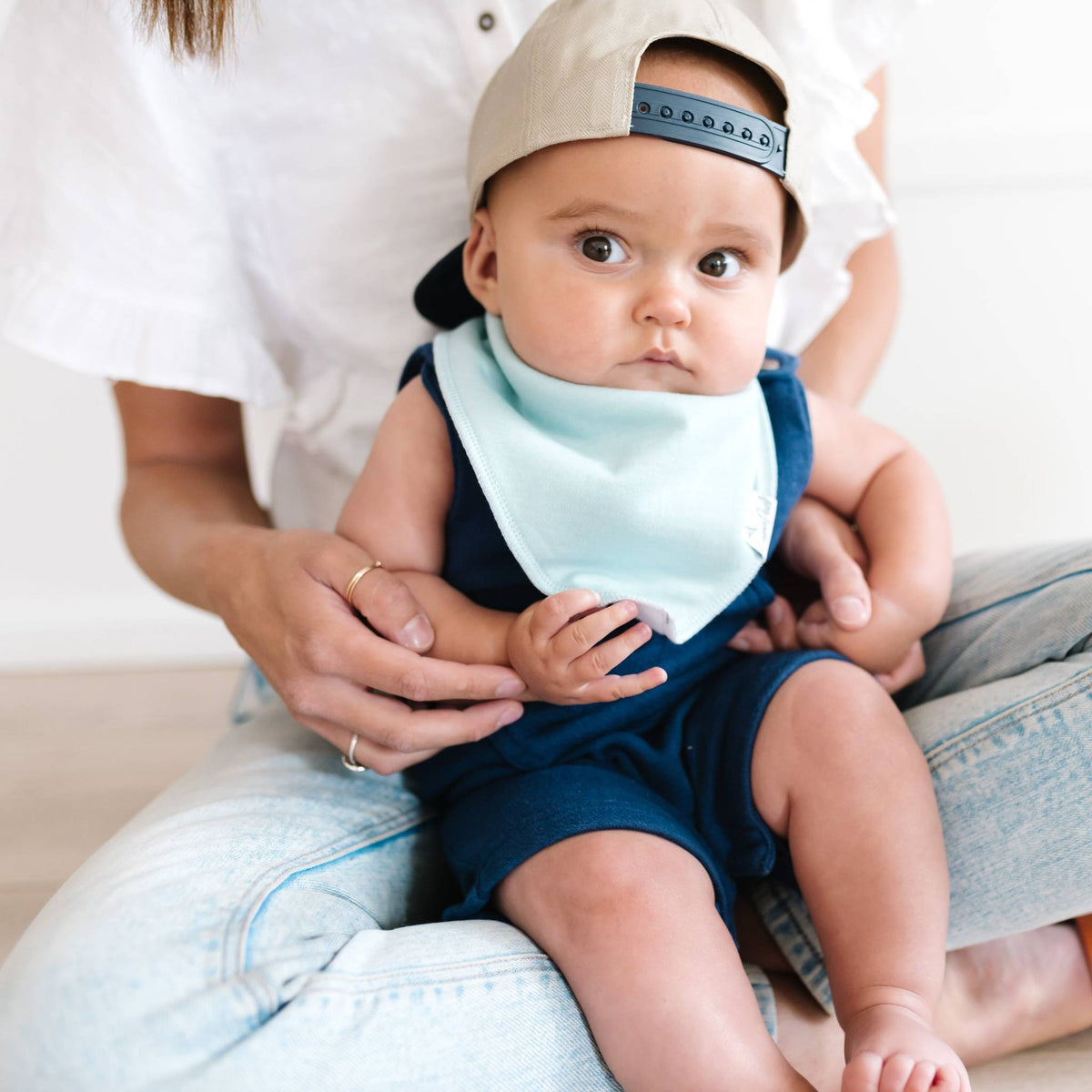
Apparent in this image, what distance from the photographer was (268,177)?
0.98m

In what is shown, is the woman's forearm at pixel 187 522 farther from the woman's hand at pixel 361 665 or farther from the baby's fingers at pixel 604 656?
the baby's fingers at pixel 604 656

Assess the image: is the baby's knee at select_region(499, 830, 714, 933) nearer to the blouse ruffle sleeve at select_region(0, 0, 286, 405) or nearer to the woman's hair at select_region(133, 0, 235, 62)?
the blouse ruffle sleeve at select_region(0, 0, 286, 405)

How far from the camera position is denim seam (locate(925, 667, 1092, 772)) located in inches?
30.0

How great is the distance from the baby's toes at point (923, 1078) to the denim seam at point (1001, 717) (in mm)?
247

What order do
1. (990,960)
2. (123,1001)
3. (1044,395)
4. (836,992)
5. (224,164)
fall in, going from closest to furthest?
(123,1001)
(836,992)
(990,960)
(224,164)
(1044,395)

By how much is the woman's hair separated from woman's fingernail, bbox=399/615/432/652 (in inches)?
19.7

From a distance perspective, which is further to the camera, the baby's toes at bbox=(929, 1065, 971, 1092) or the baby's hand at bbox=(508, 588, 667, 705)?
the baby's hand at bbox=(508, 588, 667, 705)

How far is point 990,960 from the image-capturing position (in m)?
0.86

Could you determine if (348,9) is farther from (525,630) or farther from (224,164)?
(525,630)

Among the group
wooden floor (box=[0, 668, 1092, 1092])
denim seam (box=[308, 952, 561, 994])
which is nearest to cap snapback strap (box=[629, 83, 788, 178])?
denim seam (box=[308, 952, 561, 994])

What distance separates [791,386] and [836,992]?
47 centimetres

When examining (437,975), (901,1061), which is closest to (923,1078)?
(901,1061)

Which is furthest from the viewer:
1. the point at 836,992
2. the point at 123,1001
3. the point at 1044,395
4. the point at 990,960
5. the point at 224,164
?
the point at 1044,395

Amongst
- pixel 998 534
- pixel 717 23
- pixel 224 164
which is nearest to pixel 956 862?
pixel 717 23
